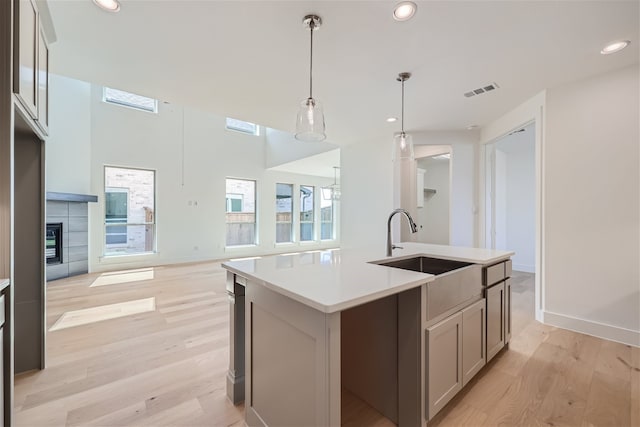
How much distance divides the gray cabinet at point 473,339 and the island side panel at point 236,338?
140cm

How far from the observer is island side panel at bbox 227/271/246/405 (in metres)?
1.70

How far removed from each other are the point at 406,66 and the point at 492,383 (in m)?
2.72

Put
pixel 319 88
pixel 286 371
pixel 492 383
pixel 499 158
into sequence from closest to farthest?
pixel 286 371, pixel 492 383, pixel 319 88, pixel 499 158

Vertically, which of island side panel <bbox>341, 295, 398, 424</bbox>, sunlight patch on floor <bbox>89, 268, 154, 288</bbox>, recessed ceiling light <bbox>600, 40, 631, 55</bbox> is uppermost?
recessed ceiling light <bbox>600, 40, 631, 55</bbox>

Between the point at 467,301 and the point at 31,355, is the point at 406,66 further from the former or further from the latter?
the point at 31,355

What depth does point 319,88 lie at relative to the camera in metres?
3.05

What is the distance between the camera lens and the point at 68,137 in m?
5.17

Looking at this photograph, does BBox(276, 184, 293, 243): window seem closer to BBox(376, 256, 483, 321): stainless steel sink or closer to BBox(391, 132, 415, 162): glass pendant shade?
BBox(391, 132, 415, 162): glass pendant shade

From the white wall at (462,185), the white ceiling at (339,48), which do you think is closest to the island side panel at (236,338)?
the white ceiling at (339,48)

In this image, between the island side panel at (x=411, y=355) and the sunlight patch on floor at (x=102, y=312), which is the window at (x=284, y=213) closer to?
the sunlight patch on floor at (x=102, y=312)

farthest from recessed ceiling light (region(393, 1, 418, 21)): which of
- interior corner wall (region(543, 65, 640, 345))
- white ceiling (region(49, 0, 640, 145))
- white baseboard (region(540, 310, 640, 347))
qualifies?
white baseboard (region(540, 310, 640, 347))

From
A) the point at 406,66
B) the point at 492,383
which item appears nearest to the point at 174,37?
the point at 406,66

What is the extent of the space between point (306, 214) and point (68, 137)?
20.8ft

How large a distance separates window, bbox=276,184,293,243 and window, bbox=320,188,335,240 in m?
1.35
